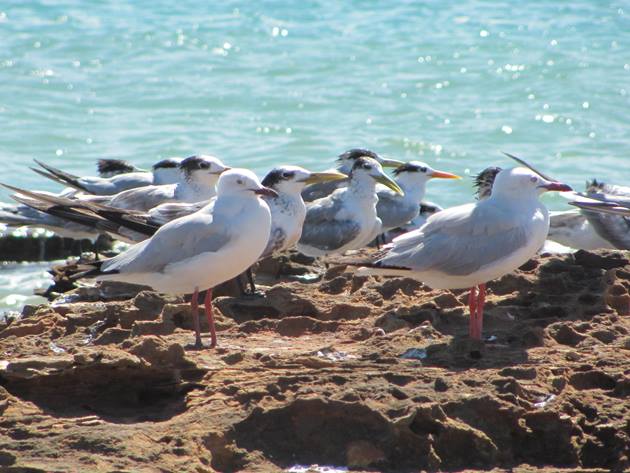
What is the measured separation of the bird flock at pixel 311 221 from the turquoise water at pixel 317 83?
3.56m

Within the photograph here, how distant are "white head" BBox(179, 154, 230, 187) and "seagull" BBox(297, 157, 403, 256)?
859mm

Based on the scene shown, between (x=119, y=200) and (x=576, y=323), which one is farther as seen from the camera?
(x=119, y=200)

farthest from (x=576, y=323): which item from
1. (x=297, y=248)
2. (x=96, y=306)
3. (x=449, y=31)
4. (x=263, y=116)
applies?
(x=449, y=31)

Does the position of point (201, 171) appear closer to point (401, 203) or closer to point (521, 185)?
point (401, 203)

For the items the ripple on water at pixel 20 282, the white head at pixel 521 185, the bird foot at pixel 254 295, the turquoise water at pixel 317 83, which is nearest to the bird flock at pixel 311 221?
the white head at pixel 521 185

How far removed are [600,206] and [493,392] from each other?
313cm

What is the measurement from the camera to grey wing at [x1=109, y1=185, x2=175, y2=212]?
906 cm

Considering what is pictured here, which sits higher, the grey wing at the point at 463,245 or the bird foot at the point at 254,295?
the grey wing at the point at 463,245

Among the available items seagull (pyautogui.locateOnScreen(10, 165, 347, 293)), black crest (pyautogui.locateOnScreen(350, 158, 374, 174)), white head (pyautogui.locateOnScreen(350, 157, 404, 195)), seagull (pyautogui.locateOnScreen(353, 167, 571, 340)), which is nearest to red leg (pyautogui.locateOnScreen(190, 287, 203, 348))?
seagull (pyautogui.locateOnScreen(353, 167, 571, 340))

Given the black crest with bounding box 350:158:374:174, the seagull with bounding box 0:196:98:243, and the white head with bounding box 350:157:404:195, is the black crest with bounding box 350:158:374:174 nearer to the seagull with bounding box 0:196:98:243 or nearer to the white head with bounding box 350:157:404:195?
the white head with bounding box 350:157:404:195

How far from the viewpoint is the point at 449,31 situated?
21016mm

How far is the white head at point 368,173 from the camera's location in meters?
9.71

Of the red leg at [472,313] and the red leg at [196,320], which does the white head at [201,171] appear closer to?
the red leg at [196,320]

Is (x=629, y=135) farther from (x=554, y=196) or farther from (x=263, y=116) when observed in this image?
(x=263, y=116)
